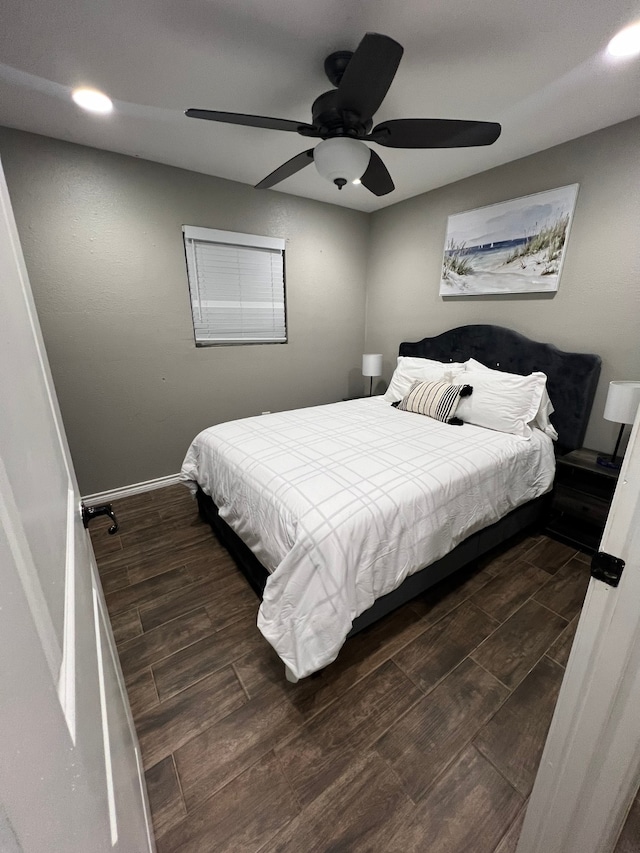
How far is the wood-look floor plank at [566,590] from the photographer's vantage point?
70.0 inches

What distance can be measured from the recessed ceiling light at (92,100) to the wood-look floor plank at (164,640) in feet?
9.12

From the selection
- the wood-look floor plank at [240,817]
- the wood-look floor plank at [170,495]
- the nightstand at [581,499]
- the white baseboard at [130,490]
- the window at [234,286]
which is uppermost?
the window at [234,286]

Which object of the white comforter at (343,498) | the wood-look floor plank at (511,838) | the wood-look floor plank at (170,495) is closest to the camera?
the wood-look floor plank at (511,838)

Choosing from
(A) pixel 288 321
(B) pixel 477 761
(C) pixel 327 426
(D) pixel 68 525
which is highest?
(A) pixel 288 321

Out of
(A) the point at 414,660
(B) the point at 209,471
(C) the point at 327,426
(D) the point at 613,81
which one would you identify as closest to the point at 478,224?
(D) the point at 613,81

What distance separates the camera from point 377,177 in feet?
6.68

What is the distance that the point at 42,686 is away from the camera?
0.30 meters

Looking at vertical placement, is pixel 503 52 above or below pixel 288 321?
above

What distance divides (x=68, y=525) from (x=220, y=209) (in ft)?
9.86

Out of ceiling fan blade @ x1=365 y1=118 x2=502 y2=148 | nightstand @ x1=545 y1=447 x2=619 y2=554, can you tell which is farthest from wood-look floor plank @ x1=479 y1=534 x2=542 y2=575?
ceiling fan blade @ x1=365 y1=118 x2=502 y2=148

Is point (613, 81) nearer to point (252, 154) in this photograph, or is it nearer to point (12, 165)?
point (252, 154)

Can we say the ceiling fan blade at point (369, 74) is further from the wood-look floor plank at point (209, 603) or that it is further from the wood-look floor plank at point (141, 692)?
the wood-look floor plank at point (141, 692)

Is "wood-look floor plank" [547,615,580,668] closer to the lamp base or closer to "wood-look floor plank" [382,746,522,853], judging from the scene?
"wood-look floor plank" [382,746,522,853]

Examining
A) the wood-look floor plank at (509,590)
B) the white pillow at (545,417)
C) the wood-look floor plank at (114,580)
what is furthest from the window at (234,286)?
the wood-look floor plank at (509,590)
